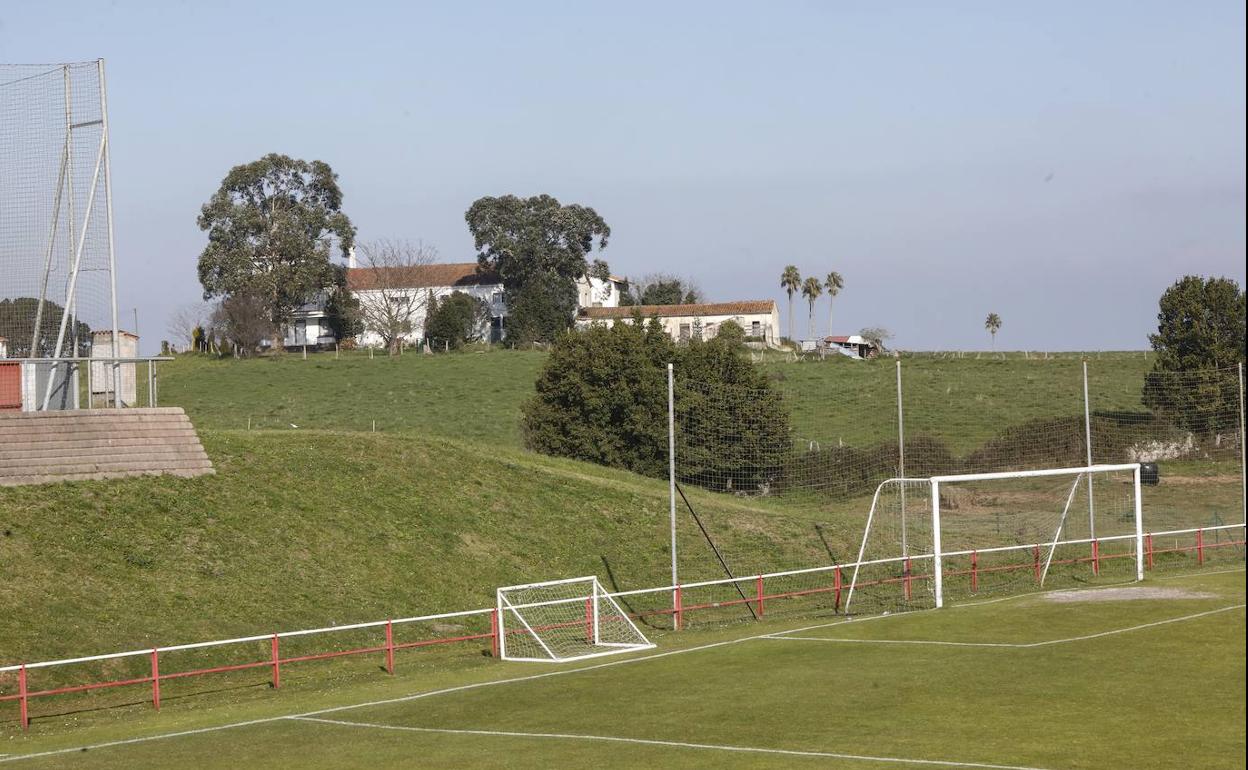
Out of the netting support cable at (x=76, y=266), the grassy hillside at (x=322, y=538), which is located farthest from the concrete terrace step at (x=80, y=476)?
the netting support cable at (x=76, y=266)

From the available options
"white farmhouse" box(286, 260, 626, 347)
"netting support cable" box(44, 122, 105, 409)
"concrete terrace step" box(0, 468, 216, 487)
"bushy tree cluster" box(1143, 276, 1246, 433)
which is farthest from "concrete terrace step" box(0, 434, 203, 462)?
"white farmhouse" box(286, 260, 626, 347)

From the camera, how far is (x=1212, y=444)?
4072 centimetres

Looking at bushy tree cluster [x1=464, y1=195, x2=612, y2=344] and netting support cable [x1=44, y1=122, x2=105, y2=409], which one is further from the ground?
bushy tree cluster [x1=464, y1=195, x2=612, y2=344]

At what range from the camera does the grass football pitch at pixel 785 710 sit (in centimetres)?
1482

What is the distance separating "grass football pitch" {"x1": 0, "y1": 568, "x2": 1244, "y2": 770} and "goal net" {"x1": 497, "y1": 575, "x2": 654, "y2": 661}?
818 millimetres

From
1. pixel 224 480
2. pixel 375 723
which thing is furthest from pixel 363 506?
pixel 375 723

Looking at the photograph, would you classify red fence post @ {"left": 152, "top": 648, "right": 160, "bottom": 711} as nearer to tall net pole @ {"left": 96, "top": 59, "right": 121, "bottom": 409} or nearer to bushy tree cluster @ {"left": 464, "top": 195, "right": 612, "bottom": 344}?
tall net pole @ {"left": 96, "top": 59, "right": 121, "bottom": 409}

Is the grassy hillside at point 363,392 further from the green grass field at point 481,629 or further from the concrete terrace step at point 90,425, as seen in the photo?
the concrete terrace step at point 90,425

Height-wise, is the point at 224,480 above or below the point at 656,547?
above

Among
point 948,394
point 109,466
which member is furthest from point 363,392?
point 109,466

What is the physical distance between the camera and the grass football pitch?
48.6 feet

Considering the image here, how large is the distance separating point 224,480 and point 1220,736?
24.4m

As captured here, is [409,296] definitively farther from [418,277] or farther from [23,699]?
[23,699]

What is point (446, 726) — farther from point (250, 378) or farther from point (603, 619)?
point (250, 378)
